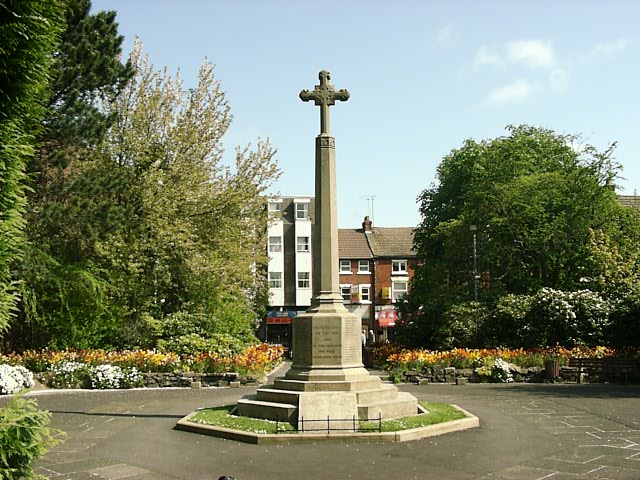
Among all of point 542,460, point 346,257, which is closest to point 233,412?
point 542,460

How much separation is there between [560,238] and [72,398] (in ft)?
85.1

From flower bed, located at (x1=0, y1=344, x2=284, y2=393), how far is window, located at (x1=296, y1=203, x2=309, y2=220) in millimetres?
37399

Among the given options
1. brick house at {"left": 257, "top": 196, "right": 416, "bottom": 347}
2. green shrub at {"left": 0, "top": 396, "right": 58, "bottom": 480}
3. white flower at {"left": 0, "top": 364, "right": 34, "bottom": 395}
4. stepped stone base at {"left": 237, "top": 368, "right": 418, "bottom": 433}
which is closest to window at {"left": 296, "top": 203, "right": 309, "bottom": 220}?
brick house at {"left": 257, "top": 196, "right": 416, "bottom": 347}

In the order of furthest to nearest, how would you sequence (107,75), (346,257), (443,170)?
(346,257) → (443,170) → (107,75)

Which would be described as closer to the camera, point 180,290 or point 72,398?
point 72,398

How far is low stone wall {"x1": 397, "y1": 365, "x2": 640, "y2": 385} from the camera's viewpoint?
23.3m

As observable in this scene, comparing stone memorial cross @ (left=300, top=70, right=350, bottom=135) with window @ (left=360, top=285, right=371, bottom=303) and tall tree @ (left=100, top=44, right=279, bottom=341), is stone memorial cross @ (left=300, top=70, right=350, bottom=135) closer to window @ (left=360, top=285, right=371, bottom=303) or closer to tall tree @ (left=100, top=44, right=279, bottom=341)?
tall tree @ (left=100, top=44, right=279, bottom=341)

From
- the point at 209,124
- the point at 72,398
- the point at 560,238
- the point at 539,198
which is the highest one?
the point at 209,124

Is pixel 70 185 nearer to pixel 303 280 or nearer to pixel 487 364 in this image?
pixel 487 364

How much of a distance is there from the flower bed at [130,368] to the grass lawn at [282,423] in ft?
28.6

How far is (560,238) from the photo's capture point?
1384 inches

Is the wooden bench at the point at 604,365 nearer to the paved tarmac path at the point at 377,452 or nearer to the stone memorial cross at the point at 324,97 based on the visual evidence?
the paved tarmac path at the point at 377,452

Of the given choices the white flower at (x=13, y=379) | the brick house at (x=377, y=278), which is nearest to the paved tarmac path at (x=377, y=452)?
the white flower at (x=13, y=379)

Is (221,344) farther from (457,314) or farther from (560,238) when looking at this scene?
(560,238)
